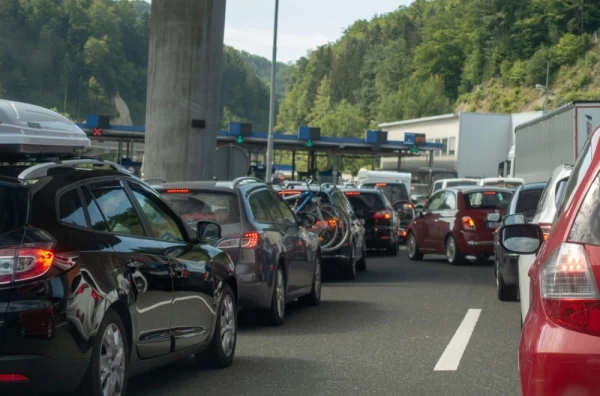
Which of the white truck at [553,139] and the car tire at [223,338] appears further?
the white truck at [553,139]

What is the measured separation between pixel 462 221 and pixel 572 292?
750 inches

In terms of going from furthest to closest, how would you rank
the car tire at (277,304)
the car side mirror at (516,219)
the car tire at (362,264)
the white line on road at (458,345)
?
the car tire at (362,264) < the car tire at (277,304) < the white line on road at (458,345) < the car side mirror at (516,219)

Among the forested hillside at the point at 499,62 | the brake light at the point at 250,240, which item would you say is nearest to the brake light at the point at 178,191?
the brake light at the point at 250,240

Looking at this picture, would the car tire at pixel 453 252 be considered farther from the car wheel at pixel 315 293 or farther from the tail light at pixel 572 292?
the tail light at pixel 572 292

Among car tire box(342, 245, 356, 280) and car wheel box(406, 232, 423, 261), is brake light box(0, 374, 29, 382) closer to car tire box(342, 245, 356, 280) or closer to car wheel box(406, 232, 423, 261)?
car tire box(342, 245, 356, 280)

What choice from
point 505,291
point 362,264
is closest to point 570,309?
point 505,291

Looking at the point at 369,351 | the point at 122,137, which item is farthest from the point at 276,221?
the point at 122,137

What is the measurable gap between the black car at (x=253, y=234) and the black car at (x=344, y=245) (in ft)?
18.1

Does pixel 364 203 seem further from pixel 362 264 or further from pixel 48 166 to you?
pixel 48 166

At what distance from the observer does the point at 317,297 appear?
49.1 ft

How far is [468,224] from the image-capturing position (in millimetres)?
23375

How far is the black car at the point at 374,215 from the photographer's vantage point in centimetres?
2695

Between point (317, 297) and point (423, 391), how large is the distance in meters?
6.55

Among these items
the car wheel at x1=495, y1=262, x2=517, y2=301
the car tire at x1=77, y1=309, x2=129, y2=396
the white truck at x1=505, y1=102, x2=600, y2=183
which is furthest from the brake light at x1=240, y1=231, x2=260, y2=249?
the white truck at x1=505, y1=102, x2=600, y2=183
